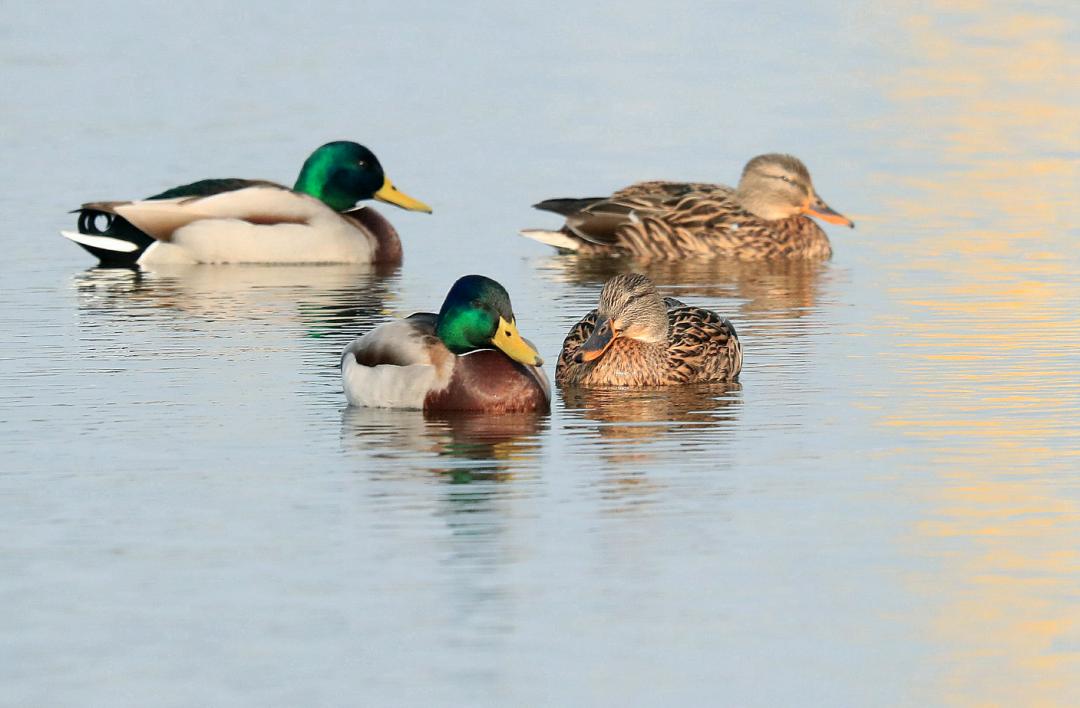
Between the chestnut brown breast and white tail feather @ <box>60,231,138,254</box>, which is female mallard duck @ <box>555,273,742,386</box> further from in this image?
white tail feather @ <box>60,231,138,254</box>

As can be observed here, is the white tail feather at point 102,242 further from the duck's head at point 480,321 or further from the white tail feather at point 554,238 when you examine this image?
the duck's head at point 480,321

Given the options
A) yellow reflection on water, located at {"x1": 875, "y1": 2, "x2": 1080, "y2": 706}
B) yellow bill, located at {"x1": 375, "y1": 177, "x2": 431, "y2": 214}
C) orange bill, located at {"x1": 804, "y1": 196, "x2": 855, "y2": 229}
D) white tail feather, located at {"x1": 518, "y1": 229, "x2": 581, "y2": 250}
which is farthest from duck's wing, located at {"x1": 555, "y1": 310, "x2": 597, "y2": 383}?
yellow bill, located at {"x1": 375, "y1": 177, "x2": 431, "y2": 214}

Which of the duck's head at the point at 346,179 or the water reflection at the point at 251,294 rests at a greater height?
the duck's head at the point at 346,179

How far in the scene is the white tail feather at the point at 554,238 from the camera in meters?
20.9

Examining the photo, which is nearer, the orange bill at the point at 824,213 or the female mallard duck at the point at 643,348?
the female mallard duck at the point at 643,348

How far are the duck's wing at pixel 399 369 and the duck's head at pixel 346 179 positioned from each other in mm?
8109

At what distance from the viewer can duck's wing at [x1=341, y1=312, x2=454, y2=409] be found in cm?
1320

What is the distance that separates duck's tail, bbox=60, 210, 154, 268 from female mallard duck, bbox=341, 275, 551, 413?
771 centimetres

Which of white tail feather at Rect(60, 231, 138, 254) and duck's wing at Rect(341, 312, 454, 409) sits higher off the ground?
white tail feather at Rect(60, 231, 138, 254)

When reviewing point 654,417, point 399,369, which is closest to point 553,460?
point 654,417

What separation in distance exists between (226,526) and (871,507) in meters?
2.76

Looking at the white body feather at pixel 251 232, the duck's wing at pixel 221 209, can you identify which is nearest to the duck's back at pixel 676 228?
the white body feather at pixel 251 232

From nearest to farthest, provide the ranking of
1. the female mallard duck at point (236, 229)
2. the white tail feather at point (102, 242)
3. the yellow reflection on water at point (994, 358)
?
→ the yellow reflection on water at point (994, 358)
the white tail feather at point (102, 242)
the female mallard duck at point (236, 229)

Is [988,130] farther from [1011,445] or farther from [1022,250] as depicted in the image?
[1011,445]
